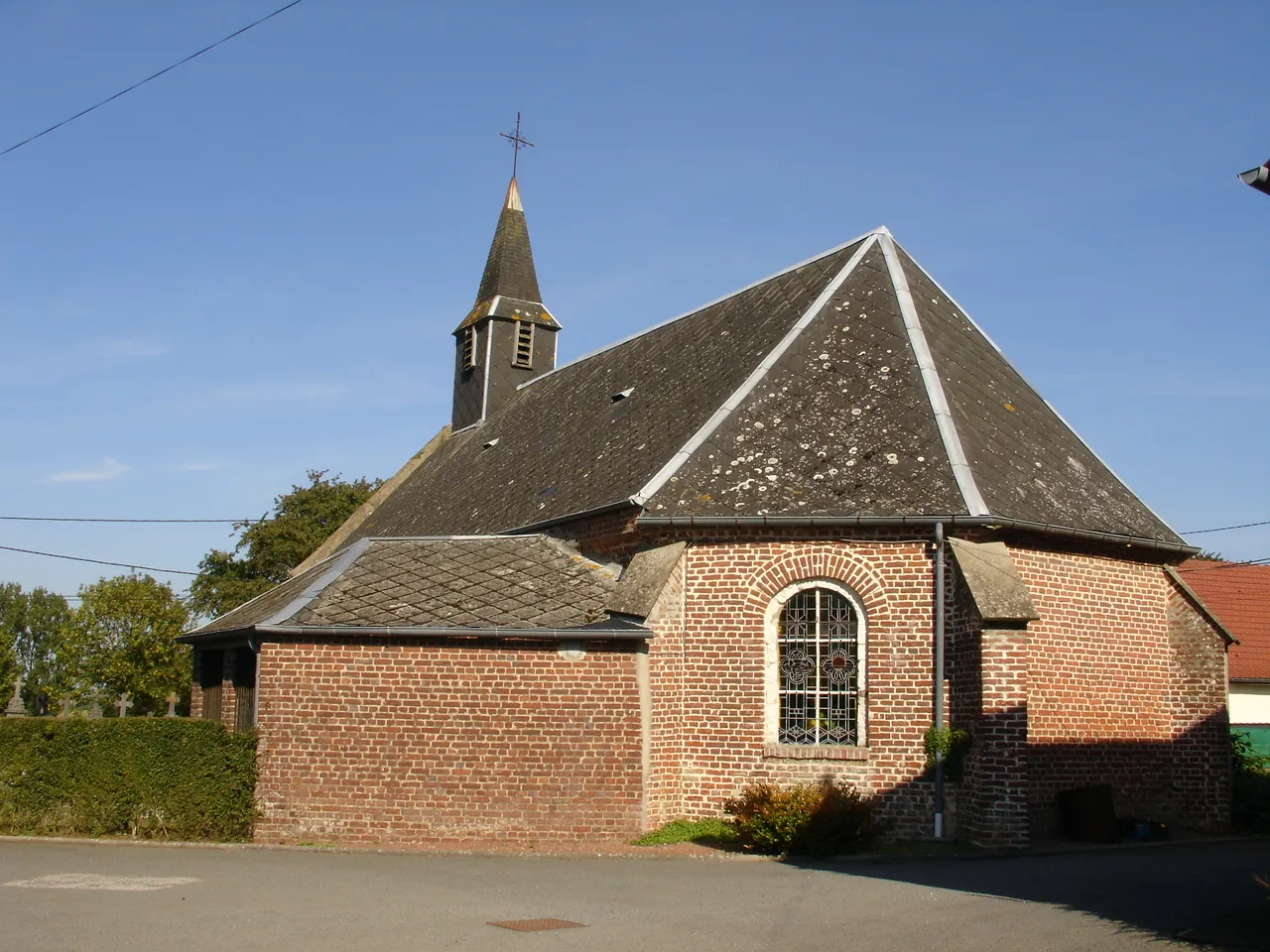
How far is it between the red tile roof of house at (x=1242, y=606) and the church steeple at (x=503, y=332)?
16091mm

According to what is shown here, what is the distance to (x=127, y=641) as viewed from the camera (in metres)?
36.5

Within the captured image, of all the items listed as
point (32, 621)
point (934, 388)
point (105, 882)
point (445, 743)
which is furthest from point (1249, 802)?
point (32, 621)

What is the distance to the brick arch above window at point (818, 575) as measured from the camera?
14727 mm

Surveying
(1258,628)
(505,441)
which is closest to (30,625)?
(505,441)

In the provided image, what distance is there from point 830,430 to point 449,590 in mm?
5485

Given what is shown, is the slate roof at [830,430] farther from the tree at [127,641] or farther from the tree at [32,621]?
the tree at [32,621]

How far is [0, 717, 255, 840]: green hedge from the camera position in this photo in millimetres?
14195

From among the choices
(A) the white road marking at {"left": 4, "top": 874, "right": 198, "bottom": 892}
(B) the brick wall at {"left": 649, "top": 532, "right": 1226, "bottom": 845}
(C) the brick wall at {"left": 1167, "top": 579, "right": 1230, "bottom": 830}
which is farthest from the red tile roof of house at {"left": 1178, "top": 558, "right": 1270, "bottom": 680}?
→ (A) the white road marking at {"left": 4, "top": 874, "right": 198, "bottom": 892}

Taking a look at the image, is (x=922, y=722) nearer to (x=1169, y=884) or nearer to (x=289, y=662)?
(x=1169, y=884)

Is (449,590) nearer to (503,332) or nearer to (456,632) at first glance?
(456,632)

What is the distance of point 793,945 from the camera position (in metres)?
8.26

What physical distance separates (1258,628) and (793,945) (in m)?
23.8

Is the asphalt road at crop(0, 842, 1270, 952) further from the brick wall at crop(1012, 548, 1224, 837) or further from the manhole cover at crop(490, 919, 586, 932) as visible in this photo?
the brick wall at crop(1012, 548, 1224, 837)

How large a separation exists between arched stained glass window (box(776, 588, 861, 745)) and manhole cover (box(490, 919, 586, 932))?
6362 millimetres
